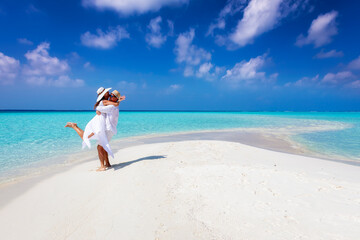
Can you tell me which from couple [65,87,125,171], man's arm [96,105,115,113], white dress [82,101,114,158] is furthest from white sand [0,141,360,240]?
man's arm [96,105,115,113]

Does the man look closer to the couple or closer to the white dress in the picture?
the couple

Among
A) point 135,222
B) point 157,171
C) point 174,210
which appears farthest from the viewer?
point 157,171

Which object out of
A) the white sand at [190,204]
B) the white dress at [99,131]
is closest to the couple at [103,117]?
the white dress at [99,131]

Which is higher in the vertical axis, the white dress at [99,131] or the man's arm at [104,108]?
the man's arm at [104,108]

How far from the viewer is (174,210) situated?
117 inches

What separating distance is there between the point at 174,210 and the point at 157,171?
194 cm

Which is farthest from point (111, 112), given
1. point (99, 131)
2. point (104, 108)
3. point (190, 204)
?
point (190, 204)

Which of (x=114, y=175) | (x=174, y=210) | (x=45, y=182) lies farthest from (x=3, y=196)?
(x=174, y=210)

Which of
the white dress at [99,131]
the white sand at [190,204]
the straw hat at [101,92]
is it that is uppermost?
the straw hat at [101,92]

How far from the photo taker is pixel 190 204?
3.15 m

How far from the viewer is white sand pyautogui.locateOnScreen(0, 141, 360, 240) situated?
97.9 inches

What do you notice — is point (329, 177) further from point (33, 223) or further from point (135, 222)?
point (33, 223)

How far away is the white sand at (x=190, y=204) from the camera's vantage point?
8.16 ft

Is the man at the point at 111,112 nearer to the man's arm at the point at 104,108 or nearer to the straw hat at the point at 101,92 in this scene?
the man's arm at the point at 104,108
